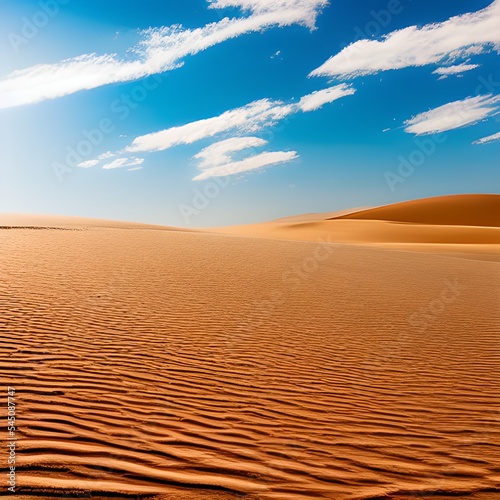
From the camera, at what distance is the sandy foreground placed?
3.37m

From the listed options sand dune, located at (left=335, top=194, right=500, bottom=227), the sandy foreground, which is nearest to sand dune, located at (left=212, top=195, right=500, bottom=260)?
sand dune, located at (left=335, top=194, right=500, bottom=227)

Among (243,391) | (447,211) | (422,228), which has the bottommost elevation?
(243,391)

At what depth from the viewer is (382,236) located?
53.2 metres

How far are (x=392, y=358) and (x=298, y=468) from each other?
3978 mm

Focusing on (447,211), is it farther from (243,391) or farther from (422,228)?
(243,391)

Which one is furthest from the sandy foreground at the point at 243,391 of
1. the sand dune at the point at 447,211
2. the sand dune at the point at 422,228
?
the sand dune at the point at 447,211

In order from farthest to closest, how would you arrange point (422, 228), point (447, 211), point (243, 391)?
point (447, 211)
point (422, 228)
point (243, 391)

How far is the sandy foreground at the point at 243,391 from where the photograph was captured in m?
3.37

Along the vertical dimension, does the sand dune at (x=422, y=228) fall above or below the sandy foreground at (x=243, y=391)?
above

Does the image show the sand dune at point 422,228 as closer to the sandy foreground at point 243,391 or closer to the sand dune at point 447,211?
the sand dune at point 447,211

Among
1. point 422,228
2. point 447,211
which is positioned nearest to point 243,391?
point 422,228

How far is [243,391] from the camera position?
16.8 ft

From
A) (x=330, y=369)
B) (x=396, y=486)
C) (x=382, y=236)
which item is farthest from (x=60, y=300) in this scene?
(x=382, y=236)

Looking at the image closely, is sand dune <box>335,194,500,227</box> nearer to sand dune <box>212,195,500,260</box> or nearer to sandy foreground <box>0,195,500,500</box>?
sand dune <box>212,195,500,260</box>
